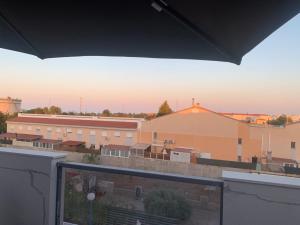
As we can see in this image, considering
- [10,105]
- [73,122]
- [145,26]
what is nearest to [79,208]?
[145,26]

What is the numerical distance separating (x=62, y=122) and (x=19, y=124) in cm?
399

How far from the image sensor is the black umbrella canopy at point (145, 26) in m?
1.15

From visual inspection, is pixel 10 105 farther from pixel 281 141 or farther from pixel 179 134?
pixel 281 141

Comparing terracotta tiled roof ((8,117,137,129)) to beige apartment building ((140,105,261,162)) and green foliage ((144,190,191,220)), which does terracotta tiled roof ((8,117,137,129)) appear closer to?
beige apartment building ((140,105,261,162))

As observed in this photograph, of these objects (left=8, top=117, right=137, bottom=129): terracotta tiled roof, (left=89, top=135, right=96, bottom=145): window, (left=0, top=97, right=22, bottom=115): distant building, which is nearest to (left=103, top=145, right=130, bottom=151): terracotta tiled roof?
(left=89, top=135, right=96, bottom=145): window

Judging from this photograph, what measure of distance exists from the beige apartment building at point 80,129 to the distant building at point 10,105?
2072 mm

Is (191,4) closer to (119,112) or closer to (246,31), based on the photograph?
(246,31)

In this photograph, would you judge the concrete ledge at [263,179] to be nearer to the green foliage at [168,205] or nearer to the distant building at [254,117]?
the green foliage at [168,205]

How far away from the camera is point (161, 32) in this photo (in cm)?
138

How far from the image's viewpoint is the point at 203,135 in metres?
30.0

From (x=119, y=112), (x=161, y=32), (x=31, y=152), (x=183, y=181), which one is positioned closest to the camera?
(x=161, y=32)

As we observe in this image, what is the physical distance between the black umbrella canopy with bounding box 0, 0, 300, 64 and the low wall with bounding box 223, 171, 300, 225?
0.64 meters

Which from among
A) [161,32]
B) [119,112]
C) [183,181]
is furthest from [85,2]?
[119,112]

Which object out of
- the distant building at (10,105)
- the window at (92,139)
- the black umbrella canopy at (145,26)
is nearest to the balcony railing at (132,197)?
the black umbrella canopy at (145,26)
